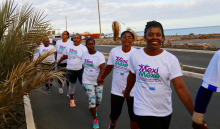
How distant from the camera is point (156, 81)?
8.28 feet

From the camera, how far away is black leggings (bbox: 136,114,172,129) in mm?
2529

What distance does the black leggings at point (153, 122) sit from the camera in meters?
2.53

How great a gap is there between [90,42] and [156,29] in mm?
2320

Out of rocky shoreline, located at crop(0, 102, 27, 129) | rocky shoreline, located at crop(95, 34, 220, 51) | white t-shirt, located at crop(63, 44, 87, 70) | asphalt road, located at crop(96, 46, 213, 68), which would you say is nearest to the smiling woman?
rocky shoreline, located at crop(0, 102, 27, 129)

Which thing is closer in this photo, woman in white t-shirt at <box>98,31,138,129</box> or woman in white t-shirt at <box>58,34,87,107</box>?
woman in white t-shirt at <box>98,31,138,129</box>

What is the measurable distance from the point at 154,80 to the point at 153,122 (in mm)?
500

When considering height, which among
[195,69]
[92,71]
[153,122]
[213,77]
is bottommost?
[195,69]

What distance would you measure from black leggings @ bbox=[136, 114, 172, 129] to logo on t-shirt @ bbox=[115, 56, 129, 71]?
1.28 meters

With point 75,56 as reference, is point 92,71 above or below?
below

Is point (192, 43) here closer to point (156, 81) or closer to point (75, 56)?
point (75, 56)

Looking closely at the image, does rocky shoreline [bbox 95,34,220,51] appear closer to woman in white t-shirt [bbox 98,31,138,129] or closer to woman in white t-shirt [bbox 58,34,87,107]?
woman in white t-shirt [bbox 58,34,87,107]

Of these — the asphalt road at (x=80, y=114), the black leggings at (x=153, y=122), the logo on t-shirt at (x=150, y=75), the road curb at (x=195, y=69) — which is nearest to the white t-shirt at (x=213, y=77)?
the logo on t-shirt at (x=150, y=75)

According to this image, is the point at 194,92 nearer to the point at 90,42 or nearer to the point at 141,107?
the point at 90,42

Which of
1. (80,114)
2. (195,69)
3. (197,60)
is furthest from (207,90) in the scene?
(197,60)
